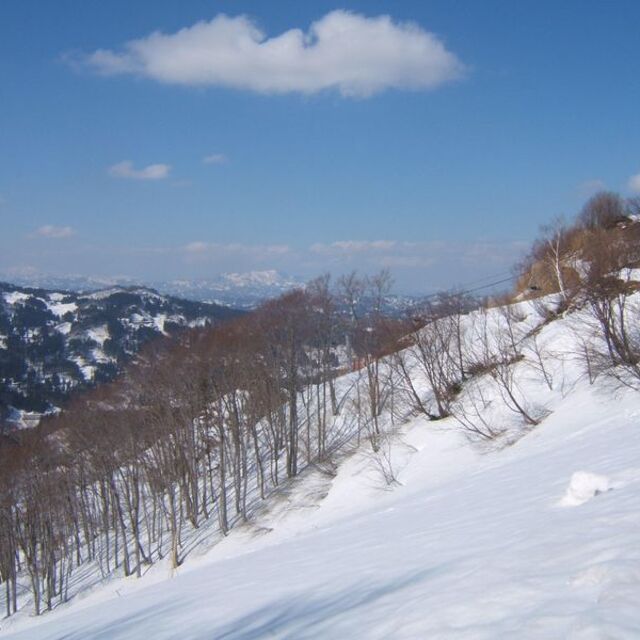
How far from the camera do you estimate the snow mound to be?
9.41 m

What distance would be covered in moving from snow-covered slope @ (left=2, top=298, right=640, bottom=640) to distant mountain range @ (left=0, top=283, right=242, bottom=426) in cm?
9087

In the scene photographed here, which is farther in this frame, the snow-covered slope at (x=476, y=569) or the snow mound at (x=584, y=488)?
the snow mound at (x=584, y=488)

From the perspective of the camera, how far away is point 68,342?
16312cm

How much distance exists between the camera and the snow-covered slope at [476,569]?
535 centimetres

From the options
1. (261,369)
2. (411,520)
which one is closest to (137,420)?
(261,369)

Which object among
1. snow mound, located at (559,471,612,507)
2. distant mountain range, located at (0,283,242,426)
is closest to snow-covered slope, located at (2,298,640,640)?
snow mound, located at (559,471,612,507)

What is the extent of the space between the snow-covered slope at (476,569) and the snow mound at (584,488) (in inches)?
0.8

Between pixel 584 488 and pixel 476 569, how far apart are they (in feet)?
11.0

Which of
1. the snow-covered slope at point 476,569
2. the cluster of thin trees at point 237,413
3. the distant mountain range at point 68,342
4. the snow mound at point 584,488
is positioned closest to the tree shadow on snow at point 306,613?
the snow-covered slope at point 476,569

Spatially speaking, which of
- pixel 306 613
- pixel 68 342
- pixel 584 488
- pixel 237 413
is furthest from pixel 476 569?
pixel 68 342

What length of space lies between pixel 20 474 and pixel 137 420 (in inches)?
295

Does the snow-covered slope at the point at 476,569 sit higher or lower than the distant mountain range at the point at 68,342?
lower

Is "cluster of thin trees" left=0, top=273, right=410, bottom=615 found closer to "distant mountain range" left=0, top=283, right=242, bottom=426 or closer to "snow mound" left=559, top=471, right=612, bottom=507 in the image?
"snow mound" left=559, top=471, right=612, bottom=507

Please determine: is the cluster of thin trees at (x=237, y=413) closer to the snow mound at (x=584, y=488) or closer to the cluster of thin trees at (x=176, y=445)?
the cluster of thin trees at (x=176, y=445)
